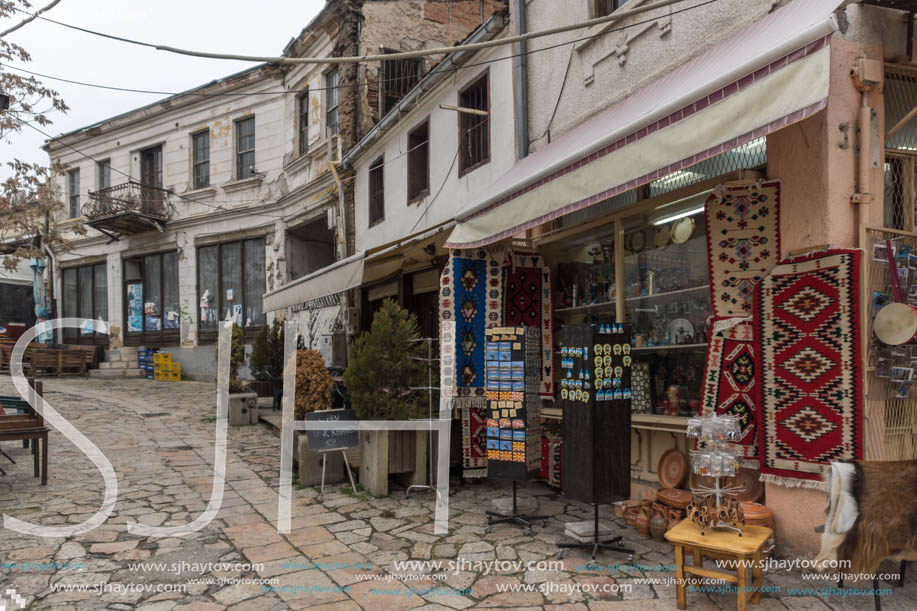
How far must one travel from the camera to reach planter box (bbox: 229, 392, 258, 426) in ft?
34.7

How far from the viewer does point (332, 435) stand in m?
6.42

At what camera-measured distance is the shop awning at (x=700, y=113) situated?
3.19 meters

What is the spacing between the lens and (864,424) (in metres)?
3.89

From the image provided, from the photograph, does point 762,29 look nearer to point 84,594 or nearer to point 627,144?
point 627,144

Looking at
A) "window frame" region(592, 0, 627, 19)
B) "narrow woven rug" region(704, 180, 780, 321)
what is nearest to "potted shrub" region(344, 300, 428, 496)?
"narrow woven rug" region(704, 180, 780, 321)

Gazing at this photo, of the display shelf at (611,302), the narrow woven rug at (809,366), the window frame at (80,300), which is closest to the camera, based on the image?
the narrow woven rug at (809,366)

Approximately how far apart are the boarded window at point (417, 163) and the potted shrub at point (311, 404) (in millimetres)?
4824

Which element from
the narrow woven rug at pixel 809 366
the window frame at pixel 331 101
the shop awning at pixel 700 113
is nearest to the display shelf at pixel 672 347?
the narrow woven rug at pixel 809 366

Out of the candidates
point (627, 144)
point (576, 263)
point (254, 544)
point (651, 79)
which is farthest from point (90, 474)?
point (651, 79)

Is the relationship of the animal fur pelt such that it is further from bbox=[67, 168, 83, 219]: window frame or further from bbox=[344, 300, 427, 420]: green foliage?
bbox=[67, 168, 83, 219]: window frame

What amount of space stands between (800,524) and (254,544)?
398cm

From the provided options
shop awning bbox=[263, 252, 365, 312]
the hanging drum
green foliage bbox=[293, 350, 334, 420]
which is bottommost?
green foliage bbox=[293, 350, 334, 420]

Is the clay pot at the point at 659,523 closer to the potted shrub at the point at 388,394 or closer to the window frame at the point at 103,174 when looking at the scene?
the potted shrub at the point at 388,394

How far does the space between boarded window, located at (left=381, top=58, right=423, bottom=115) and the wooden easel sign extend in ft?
28.5
